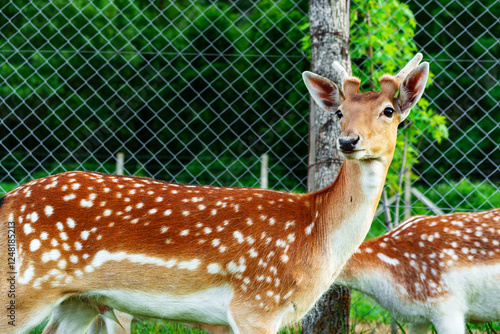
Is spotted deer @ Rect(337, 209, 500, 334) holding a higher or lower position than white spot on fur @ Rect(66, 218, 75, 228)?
lower

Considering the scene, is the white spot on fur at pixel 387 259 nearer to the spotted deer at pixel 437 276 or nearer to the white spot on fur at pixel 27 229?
the spotted deer at pixel 437 276

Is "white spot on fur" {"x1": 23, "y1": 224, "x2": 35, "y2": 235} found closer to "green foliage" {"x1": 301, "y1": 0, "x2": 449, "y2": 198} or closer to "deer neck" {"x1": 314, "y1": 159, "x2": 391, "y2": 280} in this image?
"deer neck" {"x1": 314, "y1": 159, "x2": 391, "y2": 280}

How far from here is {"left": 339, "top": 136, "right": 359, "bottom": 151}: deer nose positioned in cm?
300

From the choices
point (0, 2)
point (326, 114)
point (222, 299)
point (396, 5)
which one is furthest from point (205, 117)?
point (222, 299)

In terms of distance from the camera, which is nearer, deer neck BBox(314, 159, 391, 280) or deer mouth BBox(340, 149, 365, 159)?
deer mouth BBox(340, 149, 365, 159)

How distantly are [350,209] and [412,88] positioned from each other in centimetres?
80

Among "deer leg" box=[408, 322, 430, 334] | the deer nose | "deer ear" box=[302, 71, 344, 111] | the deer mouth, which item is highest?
"deer ear" box=[302, 71, 344, 111]

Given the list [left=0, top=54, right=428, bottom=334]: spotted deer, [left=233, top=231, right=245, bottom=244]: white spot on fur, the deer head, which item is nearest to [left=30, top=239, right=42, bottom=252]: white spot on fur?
[left=0, top=54, right=428, bottom=334]: spotted deer

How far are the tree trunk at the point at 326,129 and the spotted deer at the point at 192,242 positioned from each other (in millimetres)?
774

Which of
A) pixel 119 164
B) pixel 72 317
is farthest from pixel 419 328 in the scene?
pixel 119 164

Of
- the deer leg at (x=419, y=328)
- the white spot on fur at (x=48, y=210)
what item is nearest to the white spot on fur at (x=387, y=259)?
the deer leg at (x=419, y=328)

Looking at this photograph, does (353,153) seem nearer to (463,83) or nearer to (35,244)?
(35,244)

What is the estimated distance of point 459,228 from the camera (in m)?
4.39

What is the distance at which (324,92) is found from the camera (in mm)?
3643
